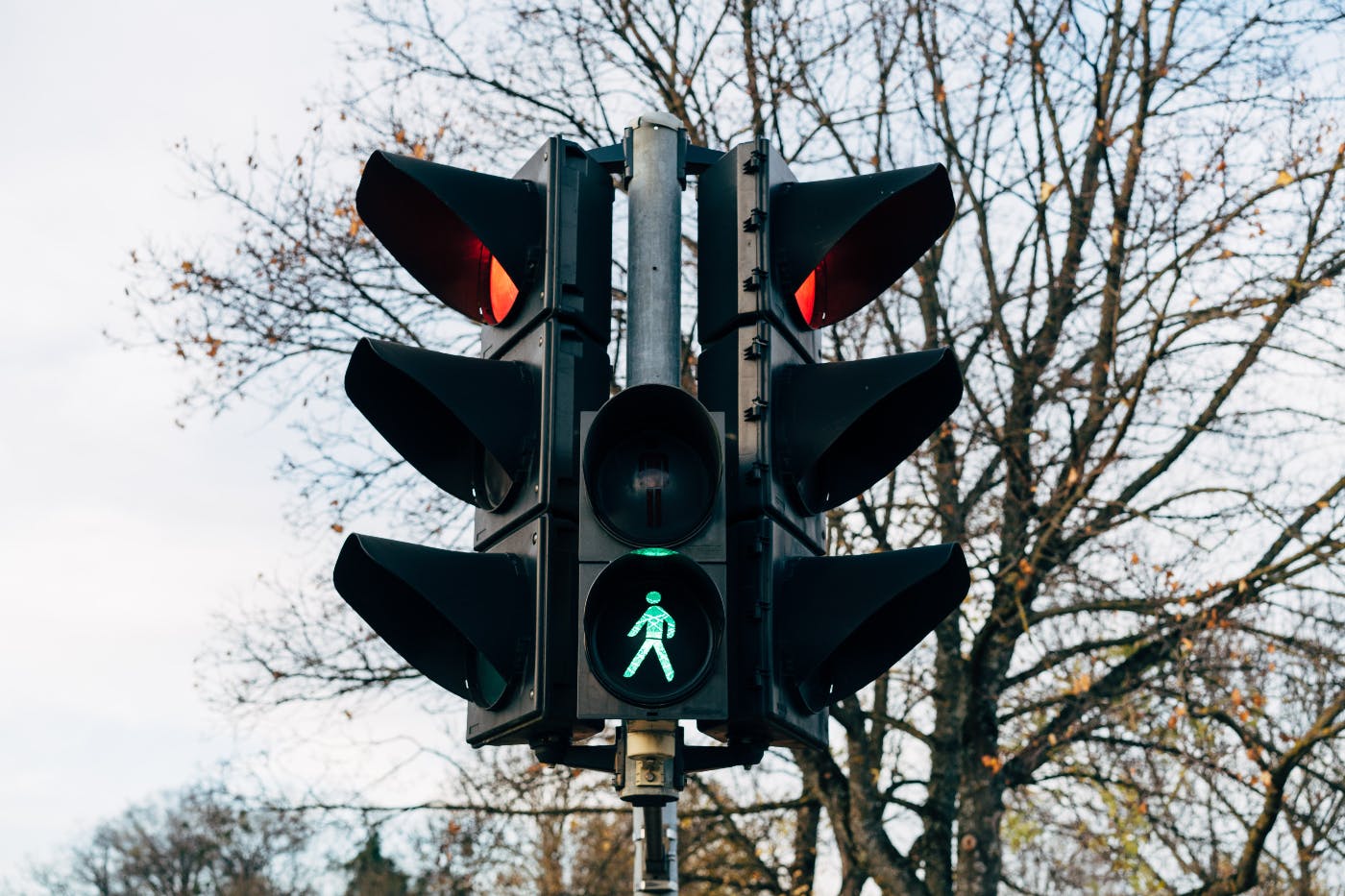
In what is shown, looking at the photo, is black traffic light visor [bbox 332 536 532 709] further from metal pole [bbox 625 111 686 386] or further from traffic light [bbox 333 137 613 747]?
metal pole [bbox 625 111 686 386]

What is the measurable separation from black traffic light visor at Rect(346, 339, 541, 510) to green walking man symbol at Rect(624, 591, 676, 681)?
54 cm

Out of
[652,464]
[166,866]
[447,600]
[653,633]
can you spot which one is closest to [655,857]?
[653,633]

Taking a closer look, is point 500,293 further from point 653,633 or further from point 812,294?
point 653,633

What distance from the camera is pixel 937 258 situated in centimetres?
1473

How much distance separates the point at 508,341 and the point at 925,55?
36.7ft

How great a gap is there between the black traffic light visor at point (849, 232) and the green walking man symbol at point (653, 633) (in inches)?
39.7

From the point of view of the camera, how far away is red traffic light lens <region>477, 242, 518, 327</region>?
3883mm

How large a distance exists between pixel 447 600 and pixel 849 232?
145 centimetres

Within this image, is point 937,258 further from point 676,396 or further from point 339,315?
point 676,396

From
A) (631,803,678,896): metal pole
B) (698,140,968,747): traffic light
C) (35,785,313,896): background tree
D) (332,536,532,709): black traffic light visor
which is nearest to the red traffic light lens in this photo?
(698,140,968,747): traffic light

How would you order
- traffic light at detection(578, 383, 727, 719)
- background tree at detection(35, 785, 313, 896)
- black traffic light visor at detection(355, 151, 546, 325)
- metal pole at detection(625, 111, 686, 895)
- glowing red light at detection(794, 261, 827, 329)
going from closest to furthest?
1. traffic light at detection(578, 383, 727, 719)
2. metal pole at detection(625, 111, 686, 895)
3. black traffic light visor at detection(355, 151, 546, 325)
4. glowing red light at detection(794, 261, 827, 329)
5. background tree at detection(35, 785, 313, 896)

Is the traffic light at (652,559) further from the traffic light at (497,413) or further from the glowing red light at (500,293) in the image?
the glowing red light at (500,293)

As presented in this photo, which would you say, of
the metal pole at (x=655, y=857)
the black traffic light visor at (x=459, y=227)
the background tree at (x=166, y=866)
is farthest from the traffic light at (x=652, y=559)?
the background tree at (x=166, y=866)

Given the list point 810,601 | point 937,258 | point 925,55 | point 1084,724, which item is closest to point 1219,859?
point 1084,724
